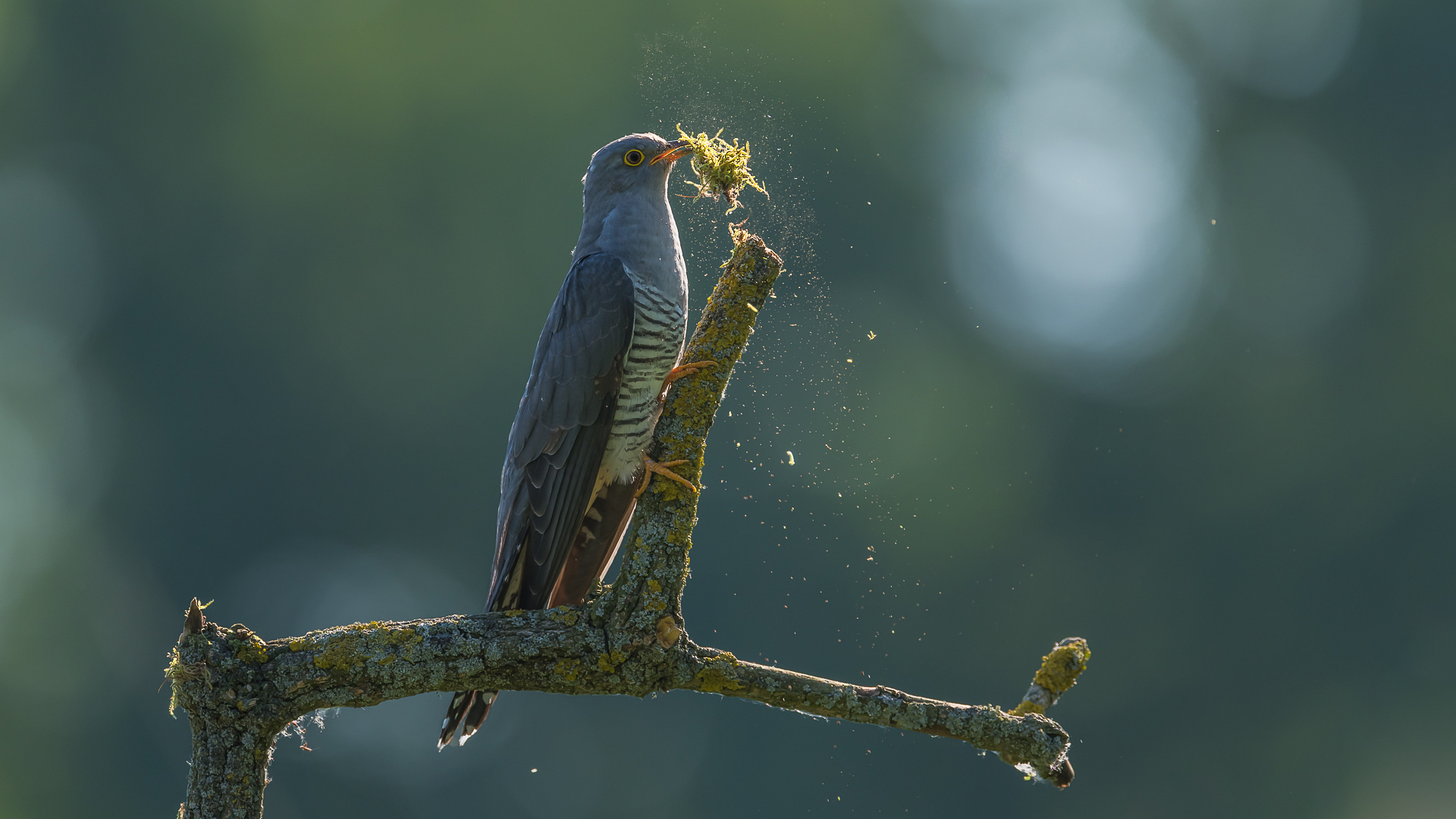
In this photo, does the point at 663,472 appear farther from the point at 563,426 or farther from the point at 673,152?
the point at 673,152

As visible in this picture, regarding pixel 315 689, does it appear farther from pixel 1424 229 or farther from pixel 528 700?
pixel 1424 229

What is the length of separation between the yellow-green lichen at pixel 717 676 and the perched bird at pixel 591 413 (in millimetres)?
684

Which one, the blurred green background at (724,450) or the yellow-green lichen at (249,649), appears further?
the blurred green background at (724,450)

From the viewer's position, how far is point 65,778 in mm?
13930

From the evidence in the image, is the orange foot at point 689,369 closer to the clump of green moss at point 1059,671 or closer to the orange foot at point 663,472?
the orange foot at point 663,472

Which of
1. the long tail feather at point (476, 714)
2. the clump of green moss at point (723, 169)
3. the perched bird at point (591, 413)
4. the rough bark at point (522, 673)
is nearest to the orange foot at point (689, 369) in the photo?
the perched bird at point (591, 413)

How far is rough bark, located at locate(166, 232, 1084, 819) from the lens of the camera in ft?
6.60

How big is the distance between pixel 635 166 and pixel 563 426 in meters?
1.02

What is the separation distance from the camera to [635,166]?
11.6ft

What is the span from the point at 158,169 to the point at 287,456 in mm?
5810

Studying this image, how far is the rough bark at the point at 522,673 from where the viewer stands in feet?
6.60

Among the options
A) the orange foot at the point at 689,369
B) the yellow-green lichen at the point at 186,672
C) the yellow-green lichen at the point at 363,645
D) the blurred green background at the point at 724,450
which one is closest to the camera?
the yellow-green lichen at the point at 186,672

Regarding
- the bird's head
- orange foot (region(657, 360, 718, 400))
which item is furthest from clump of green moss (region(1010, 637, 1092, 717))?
the bird's head

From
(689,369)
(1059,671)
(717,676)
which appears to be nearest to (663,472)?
(689,369)
